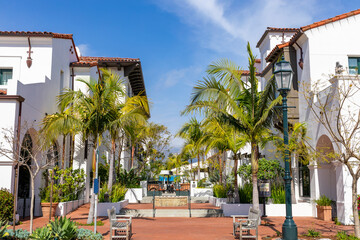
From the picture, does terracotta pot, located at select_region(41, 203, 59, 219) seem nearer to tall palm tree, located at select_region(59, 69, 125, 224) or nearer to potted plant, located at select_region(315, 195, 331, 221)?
tall palm tree, located at select_region(59, 69, 125, 224)

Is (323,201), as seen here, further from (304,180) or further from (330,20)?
(330,20)

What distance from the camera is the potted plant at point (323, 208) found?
15.6 metres

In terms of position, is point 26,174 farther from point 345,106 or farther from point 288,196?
point 345,106

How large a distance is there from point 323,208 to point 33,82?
15.5 metres

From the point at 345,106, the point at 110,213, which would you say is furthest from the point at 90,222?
the point at 345,106

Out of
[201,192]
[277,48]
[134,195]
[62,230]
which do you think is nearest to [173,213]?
[134,195]

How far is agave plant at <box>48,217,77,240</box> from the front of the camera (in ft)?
30.2

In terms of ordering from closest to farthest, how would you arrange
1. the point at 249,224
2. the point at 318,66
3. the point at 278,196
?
the point at 249,224 → the point at 278,196 → the point at 318,66

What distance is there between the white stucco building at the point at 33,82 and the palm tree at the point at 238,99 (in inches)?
259

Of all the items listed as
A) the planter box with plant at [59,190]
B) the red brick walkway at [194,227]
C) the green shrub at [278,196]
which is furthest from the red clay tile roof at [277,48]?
the planter box with plant at [59,190]

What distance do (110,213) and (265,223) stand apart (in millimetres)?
6407

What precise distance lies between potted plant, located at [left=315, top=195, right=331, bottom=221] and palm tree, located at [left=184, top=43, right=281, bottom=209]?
3.56 metres

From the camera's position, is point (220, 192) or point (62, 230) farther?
point (220, 192)

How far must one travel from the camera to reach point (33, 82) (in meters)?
19.9
